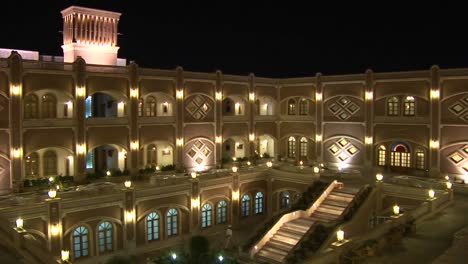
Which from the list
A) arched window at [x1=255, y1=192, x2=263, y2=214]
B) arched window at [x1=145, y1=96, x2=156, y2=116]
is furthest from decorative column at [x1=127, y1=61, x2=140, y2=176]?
arched window at [x1=255, y1=192, x2=263, y2=214]

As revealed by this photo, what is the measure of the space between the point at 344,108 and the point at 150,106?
14079 millimetres

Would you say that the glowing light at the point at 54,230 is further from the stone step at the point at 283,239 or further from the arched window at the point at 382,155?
the arched window at the point at 382,155

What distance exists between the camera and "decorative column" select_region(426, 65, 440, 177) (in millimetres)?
28078

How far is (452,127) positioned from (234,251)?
15.9m

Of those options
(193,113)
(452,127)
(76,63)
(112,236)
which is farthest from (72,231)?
(452,127)

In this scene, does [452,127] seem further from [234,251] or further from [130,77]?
[130,77]

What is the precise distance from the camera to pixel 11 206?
1917cm

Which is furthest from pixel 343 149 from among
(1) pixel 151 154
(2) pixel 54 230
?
(2) pixel 54 230

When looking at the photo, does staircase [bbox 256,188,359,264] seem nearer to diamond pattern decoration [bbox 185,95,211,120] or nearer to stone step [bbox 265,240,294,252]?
stone step [bbox 265,240,294,252]

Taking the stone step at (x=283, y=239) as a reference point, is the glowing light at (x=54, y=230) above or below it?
above

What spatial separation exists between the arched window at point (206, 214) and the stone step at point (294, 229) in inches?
215

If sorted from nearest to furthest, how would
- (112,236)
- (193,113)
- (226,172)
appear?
1. (112,236)
2. (226,172)
3. (193,113)

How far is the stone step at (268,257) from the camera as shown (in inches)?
849

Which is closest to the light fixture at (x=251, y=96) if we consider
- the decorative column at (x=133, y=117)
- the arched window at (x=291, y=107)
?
the arched window at (x=291, y=107)
